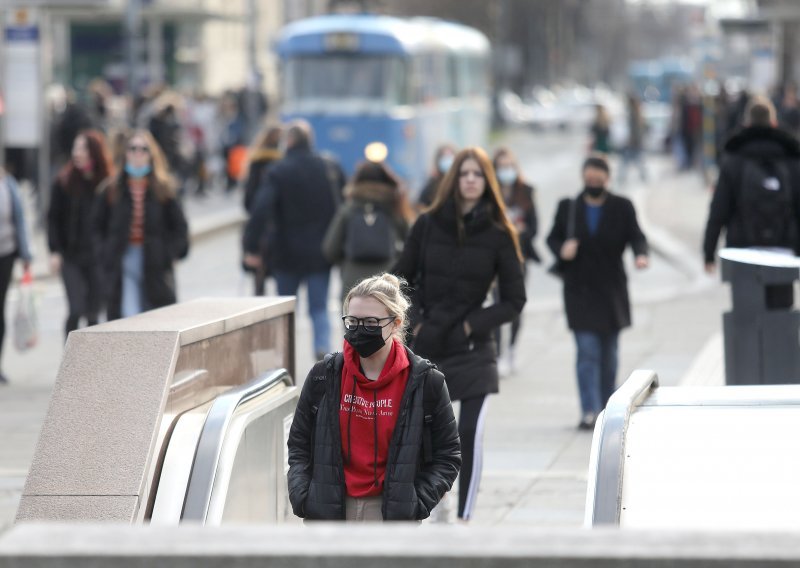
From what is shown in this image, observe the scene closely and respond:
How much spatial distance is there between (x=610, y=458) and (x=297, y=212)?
7851 millimetres

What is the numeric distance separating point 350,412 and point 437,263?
242 centimetres

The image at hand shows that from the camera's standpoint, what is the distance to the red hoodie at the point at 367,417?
523cm

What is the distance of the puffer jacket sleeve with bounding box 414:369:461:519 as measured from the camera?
208 inches

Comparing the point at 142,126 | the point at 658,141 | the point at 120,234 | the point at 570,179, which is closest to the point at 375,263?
the point at 120,234

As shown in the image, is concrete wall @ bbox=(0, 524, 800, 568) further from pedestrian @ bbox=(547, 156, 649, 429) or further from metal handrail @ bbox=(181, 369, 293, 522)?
pedestrian @ bbox=(547, 156, 649, 429)

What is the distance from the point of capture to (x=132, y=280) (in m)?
10.8

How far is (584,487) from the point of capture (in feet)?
27.8

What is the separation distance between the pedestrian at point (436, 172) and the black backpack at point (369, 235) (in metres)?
1.57

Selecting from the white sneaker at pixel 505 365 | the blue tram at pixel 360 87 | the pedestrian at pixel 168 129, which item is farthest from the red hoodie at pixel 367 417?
the blue tram at pixel 360 87

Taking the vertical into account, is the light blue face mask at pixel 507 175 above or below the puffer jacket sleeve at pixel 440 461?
above

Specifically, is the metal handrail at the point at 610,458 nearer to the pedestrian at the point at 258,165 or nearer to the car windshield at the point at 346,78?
the pedestrian at the point at 258,165

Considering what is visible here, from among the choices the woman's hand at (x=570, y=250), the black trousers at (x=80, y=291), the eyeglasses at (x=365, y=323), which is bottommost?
the black trousers at (x=80, y=291)

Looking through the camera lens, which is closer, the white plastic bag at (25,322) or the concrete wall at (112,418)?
the concrete wall at (112,418)

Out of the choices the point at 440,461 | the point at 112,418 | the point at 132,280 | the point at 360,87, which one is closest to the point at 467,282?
the point at 440,461
